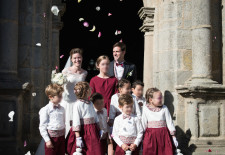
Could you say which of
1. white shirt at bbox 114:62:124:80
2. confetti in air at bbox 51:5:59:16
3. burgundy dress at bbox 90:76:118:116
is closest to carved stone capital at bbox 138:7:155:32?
confetti in air at bbox 51:5:59:16

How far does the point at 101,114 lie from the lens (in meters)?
5.36

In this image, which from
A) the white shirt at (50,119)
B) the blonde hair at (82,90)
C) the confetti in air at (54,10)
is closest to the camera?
the white shirt at (50,119)

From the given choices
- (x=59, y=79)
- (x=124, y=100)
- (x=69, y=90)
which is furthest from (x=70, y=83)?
(x=124, y=100)

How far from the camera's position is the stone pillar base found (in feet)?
21.0

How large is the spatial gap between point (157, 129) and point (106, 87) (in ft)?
3.58

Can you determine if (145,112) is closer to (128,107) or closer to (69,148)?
(128,107)

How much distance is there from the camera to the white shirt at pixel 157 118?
539 cm

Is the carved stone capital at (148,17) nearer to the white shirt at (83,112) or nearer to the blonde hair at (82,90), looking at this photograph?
the blonde hair at (82,90)

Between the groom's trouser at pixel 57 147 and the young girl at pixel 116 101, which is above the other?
the young girl at pixel 116 101

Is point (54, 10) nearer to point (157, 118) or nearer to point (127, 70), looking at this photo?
point (127, 70)

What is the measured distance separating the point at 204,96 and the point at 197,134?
71 centimetres

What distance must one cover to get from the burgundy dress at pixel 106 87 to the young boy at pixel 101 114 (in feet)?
1.39

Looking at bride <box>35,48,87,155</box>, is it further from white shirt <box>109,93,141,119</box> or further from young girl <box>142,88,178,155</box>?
young girl <box>142,88,178,155</box>

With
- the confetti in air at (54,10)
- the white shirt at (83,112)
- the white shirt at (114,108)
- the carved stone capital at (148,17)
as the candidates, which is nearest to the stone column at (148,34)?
the carved stone capital at (148,17)
